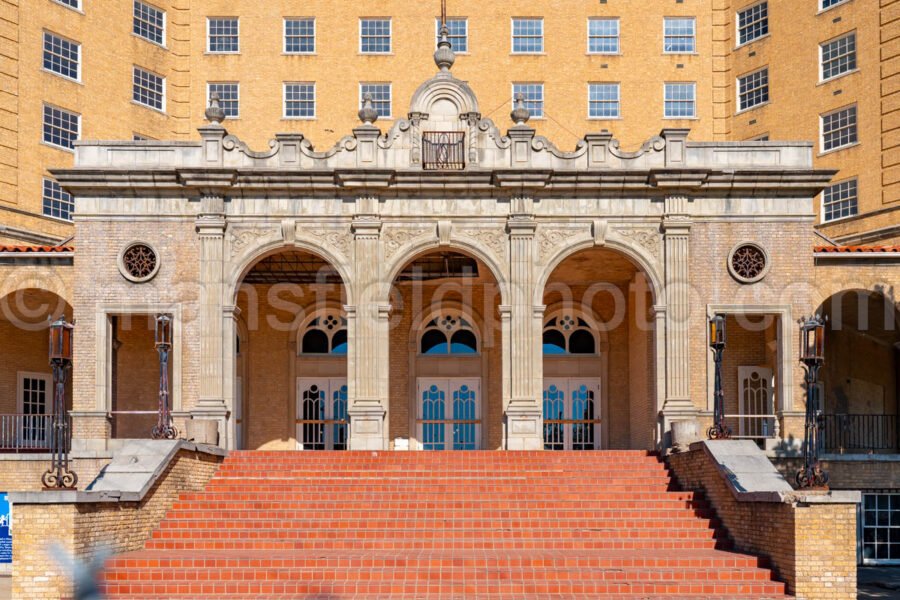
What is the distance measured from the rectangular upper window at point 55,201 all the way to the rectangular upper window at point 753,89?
2165cm

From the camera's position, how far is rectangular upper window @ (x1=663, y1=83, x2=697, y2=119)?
3853cm

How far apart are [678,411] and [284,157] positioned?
10.6 metres

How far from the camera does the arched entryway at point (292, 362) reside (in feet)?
103

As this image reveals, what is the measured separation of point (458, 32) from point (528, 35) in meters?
2.32

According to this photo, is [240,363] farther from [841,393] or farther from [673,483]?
[841,393]

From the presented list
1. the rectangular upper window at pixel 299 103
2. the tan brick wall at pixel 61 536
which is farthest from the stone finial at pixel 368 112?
the rectangular upper window at pixel 299 103

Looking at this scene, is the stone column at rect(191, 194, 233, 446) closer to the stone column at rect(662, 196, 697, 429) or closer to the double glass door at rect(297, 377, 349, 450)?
the double glass door at rect(297, 377, 349, 450)

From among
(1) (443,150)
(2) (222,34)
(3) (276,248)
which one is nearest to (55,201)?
(2) (222,34)

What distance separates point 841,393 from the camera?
32250 mm

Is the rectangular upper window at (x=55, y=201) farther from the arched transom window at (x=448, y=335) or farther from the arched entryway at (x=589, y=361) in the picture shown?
the arched entryway at (x=589, y=361)

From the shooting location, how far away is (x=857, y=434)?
29.9m

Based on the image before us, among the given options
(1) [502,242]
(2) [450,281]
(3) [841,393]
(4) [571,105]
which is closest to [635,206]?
(1) [502,242]

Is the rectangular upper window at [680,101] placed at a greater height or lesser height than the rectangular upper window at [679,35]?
lesser

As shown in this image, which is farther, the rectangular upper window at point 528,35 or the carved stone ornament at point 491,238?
the rectangular upper window at point 528,35
